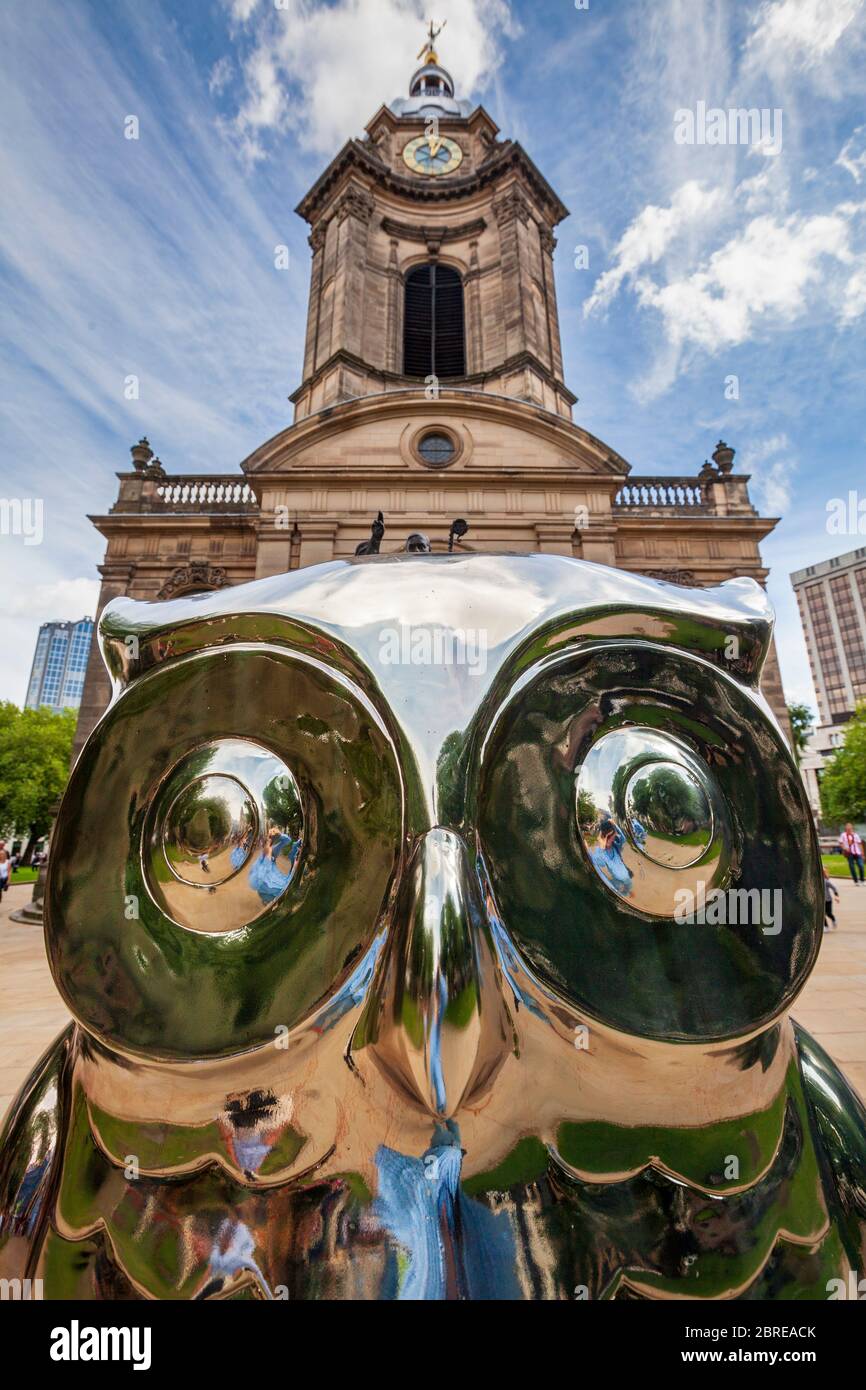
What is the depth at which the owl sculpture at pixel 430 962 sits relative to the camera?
78 centimetres

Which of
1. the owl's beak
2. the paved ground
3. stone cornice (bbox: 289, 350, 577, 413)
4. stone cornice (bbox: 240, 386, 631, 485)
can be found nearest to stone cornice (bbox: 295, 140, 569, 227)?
stone cornice (bbox: 289, 350, 577, 413)

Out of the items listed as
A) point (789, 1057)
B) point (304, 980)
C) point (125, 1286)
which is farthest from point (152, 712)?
point (789, 1057)

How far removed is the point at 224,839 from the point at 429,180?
87.6 feet

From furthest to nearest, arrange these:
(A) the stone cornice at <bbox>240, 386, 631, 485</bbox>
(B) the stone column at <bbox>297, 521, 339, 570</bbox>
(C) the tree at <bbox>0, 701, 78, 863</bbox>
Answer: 1. (C) the tree at <bbox>0, 701, 78, 863</bbox>
2. (A) the stone cornice at <bbox>240, 386, 631, 485</bbox>
3. (B) the stone column at <bbox>297, 521, 339, 570</bbox>

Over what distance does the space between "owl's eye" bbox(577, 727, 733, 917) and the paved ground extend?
3.12 m

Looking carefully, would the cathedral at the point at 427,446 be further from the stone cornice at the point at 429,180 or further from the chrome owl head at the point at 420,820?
the chrome owl head at the point at 420,820

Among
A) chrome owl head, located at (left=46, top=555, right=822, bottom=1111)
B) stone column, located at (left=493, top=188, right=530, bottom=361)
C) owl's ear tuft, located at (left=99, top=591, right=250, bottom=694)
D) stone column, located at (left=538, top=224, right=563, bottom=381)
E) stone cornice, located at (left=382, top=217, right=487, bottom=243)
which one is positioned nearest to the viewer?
chrome owl head, located at (left=46, top=555, right=822, bottom=1111)

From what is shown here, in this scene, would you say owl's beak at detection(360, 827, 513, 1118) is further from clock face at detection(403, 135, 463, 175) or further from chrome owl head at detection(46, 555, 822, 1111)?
clock face at detection(403, 135, 463, 175)

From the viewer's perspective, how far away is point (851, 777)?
1314 inches

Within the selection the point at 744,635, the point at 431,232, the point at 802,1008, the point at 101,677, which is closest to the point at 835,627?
the point at 431,232

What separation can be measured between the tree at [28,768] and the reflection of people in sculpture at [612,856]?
3247cm

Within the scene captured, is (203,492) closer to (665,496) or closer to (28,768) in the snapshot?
(665,496)

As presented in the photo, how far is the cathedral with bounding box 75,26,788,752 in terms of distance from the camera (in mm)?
13016
